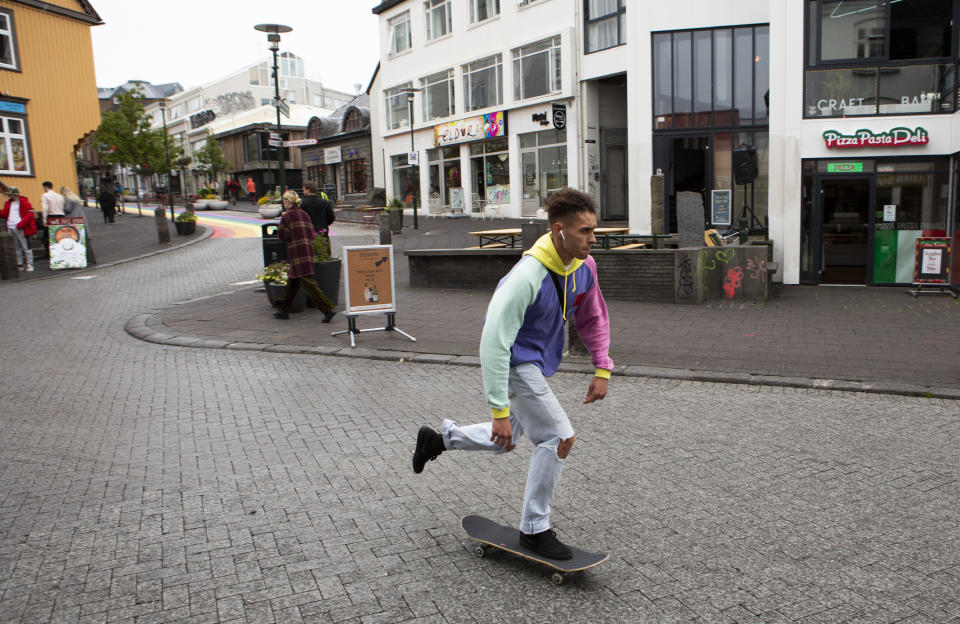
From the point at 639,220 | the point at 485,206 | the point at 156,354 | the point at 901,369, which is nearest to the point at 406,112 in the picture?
the point at 485,206

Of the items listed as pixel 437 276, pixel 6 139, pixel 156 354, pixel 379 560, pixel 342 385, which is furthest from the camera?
pixel 6 139

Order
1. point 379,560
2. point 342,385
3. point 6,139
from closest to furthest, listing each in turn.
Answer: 1. point 379,560
2. point 342,385
3. point 6,139

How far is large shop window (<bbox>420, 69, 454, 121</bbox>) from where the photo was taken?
33906 millimetres

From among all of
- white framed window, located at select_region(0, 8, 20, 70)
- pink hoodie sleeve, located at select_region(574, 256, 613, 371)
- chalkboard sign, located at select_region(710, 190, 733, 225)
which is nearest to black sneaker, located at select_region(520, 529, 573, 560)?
pink hoodie sleeve, located at select_region(574, 256, 613, 371)

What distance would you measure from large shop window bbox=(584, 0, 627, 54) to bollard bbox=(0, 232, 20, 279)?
59.2 feet

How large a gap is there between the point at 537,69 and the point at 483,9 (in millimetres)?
4840

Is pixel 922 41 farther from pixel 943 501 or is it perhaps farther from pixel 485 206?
pixel 485 206

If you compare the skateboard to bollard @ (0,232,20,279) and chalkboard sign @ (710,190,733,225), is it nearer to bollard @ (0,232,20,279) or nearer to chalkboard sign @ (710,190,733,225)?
bollard @ (0,232,20,279)

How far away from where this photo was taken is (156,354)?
920 centimetres

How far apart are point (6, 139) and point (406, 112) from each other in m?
18.7

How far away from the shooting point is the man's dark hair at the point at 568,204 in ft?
11.1

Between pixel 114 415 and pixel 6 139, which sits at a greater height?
pixel 6 139

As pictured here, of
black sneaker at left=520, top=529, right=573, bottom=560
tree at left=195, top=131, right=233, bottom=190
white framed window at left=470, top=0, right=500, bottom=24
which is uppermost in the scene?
white framed window at left=470, top=0, right=500, bottom=24

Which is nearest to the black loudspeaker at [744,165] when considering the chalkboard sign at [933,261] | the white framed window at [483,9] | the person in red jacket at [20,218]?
the chalkboard sign at [933,261]
